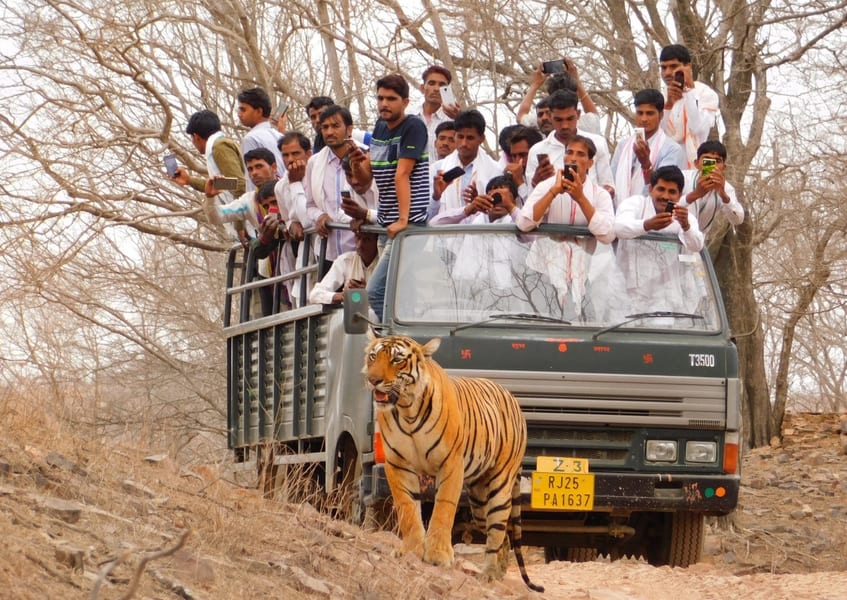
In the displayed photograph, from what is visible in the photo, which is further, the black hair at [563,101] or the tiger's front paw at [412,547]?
the black hair at [563,101]

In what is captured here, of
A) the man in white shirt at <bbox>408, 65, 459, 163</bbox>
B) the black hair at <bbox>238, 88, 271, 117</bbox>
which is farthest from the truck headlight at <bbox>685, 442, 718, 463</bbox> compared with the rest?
the black hair at <bbox>238, 88, 271, 117</bbox>

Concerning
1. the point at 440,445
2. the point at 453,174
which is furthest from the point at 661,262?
the point at 440,445

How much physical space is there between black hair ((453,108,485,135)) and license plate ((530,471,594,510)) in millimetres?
2725

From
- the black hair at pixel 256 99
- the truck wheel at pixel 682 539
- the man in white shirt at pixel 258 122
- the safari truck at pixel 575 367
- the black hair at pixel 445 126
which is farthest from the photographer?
the black hair at pixel 256 99

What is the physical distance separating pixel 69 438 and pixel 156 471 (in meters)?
0.49

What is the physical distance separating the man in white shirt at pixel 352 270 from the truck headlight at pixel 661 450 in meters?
2.00

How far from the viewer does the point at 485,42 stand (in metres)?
16.6

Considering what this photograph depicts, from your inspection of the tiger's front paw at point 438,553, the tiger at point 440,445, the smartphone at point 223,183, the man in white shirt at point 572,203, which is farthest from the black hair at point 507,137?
the tiger's front paw at point 438,553

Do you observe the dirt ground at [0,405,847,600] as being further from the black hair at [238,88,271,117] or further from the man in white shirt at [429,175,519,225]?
the black hair at [238,88,271,117]

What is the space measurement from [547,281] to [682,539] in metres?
1.81

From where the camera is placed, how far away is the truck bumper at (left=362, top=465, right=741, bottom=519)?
8.83m

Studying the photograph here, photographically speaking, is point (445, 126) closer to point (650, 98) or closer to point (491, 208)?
point (650, 98)

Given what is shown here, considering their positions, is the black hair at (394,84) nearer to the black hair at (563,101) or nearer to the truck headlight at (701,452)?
the black hair at (563,101)

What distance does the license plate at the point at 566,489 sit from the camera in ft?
28.5
